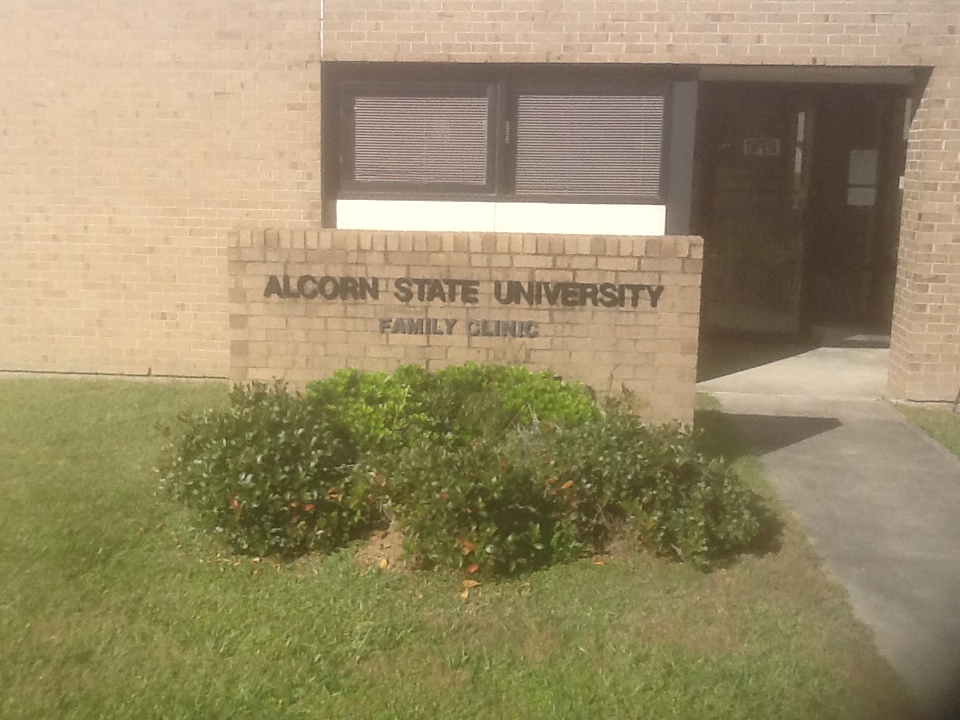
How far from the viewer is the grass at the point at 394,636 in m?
4.03

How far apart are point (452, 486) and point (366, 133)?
5321mm

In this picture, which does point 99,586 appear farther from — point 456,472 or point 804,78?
point 804,78

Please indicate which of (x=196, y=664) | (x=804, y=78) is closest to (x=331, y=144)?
(x=804, y=78)

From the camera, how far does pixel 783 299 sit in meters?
12.2

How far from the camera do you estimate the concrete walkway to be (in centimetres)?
457

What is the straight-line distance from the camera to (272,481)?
5.28 metres

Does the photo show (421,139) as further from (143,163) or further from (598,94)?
(143,163)

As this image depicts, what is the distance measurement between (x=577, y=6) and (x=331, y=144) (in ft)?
8.19

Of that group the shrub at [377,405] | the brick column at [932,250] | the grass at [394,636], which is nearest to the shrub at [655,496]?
the grass at [394,636]

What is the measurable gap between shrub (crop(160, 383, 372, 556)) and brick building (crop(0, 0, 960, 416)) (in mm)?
3472

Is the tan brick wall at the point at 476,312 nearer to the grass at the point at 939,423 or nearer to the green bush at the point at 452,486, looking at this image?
the green bush at the point at 452,486

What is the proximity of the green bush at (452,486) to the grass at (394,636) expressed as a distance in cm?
15

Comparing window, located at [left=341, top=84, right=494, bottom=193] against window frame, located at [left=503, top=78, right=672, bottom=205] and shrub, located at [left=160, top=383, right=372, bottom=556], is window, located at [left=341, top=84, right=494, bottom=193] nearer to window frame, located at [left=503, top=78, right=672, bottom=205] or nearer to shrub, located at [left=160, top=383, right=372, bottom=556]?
window frame, located at [left=503, top=78, right=672, bottom=205]

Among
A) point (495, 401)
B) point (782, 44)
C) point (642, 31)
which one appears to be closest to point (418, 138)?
point (642, 31)
